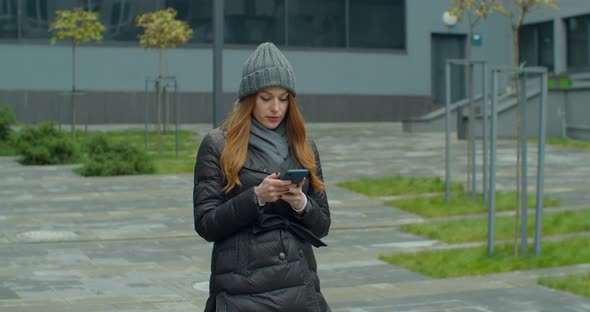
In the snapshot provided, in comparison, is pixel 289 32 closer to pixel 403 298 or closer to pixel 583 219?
pixel 583 219

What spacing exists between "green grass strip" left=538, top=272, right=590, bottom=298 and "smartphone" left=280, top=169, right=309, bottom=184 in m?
5.29

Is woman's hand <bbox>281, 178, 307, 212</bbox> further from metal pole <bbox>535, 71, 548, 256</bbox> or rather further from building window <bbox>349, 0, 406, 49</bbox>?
building window <bbox>349, 0, 406, 49</bbox>

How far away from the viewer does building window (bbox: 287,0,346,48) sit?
36.5 meters

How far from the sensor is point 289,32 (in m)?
36.4

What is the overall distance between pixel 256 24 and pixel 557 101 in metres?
10.6

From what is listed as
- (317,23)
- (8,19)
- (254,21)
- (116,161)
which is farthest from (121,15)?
(116,161)

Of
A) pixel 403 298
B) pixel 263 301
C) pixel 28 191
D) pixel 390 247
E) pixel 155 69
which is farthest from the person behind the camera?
pixel 155 69

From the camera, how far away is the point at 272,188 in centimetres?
404

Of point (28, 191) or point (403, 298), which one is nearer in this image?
point (403, 298)

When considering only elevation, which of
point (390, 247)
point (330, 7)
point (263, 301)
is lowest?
point (390, 247)

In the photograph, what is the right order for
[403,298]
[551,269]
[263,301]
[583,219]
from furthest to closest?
[583,219]
[551,269]
[403,298]
[263,301]

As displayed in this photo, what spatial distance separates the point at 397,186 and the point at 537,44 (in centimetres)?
2118

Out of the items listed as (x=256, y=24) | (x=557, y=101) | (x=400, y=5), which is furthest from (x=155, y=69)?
(x=557, y=101)

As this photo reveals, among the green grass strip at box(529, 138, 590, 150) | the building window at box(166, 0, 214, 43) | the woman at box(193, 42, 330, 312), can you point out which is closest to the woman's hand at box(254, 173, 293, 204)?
the woman at box(193, 42, 330, 312)
